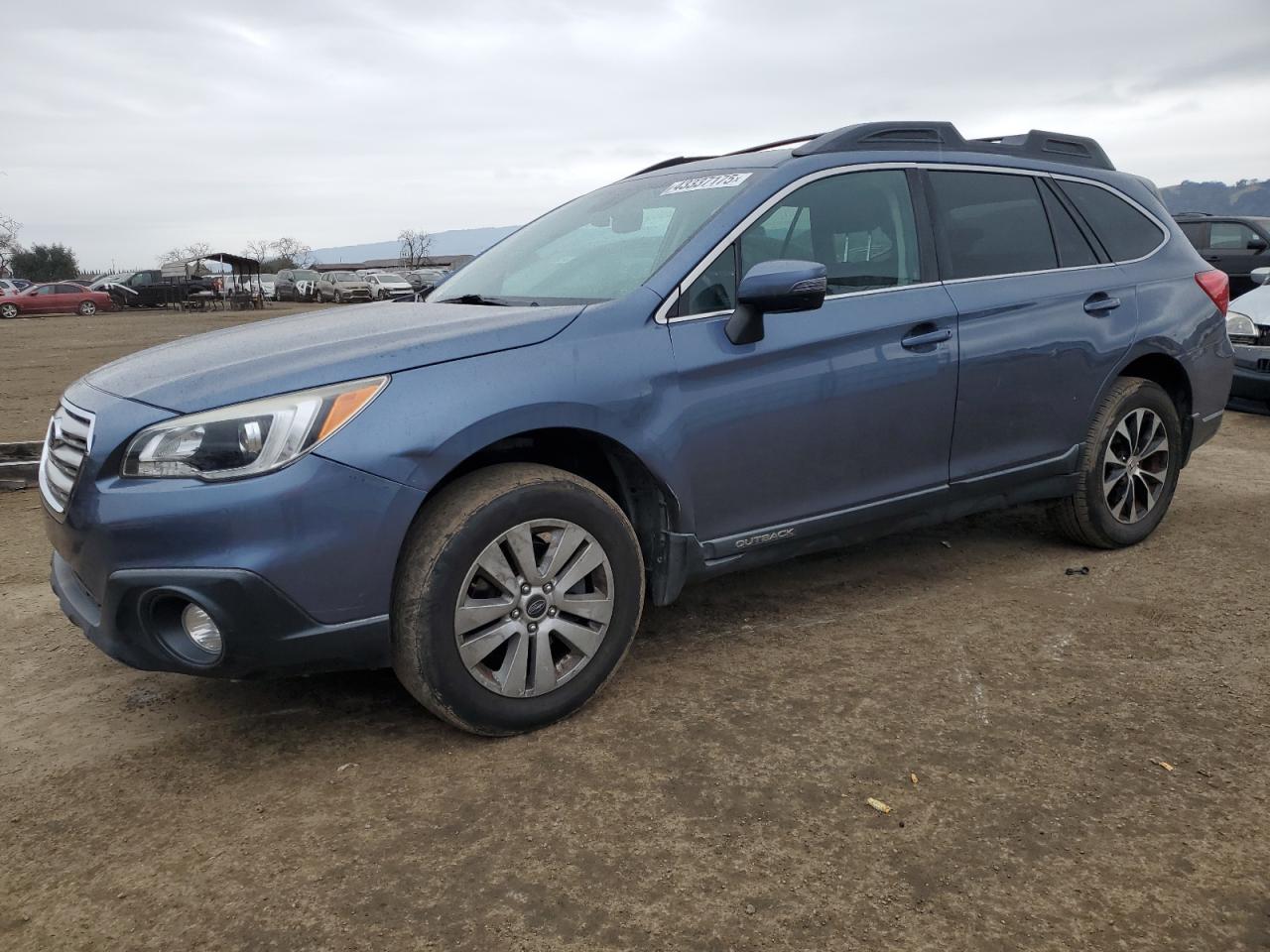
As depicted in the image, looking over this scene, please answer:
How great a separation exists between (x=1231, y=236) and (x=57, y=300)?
A: 3647cm

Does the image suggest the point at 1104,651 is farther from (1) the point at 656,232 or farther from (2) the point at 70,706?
(2) the point at 70,706

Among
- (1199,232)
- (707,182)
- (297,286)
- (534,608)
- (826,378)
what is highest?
(1199,232)

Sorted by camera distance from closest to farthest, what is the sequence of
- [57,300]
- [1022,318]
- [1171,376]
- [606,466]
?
[606,466]
[1022,318]
[1171,376]
[57,300]

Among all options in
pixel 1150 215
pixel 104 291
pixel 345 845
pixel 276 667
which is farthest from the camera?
pixel 104 291

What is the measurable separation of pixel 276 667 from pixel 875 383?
6.83 ft

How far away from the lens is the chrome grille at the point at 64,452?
264 centimetres

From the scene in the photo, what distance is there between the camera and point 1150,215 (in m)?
4.45

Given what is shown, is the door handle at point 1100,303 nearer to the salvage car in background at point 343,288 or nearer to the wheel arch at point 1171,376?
the wheel arch at point 1171,376

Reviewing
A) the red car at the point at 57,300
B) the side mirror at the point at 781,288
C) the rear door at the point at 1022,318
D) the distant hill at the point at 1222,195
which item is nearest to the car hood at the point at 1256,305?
the rear door at the point at 1022,318

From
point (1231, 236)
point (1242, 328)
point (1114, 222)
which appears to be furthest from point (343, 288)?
point (1114, 222)

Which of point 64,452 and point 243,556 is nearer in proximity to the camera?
point 243,556

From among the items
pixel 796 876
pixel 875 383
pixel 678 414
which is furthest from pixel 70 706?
pixel 875 383

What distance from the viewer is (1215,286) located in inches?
177

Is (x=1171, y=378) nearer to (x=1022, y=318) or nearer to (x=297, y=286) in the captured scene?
(x=1022, y=318)
